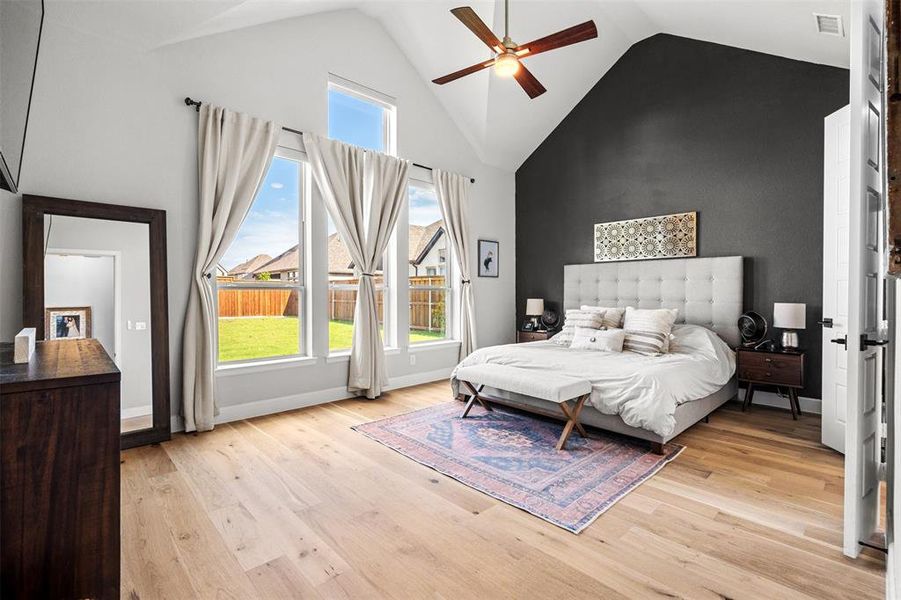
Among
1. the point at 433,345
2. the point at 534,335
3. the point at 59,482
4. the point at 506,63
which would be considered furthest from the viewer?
the point at 534,335

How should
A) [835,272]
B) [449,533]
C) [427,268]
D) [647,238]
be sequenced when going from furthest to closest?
[427,268] < [647,238] < [835,272] < [449,533]

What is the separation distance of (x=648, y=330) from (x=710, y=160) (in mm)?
2001

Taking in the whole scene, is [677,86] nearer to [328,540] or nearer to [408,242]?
[408,242]

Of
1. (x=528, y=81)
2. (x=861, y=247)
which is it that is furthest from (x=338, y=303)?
(x=861, y=247)

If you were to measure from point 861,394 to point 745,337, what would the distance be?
267 centimetres

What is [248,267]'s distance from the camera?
406 centimetres

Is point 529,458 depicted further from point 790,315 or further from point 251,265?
point 251,265

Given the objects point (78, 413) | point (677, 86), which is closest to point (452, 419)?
point (78, 413)

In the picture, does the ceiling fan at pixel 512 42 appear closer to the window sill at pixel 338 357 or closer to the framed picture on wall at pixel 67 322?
the window sill at pixel 338 357

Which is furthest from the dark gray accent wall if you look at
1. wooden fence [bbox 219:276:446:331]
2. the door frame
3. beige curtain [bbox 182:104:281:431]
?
the door frame

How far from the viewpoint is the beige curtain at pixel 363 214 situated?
4.35m

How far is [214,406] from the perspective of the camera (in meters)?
3.69

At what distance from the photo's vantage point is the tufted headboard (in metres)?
4.38

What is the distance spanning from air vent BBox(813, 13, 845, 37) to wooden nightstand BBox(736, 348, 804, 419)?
2528 mm
